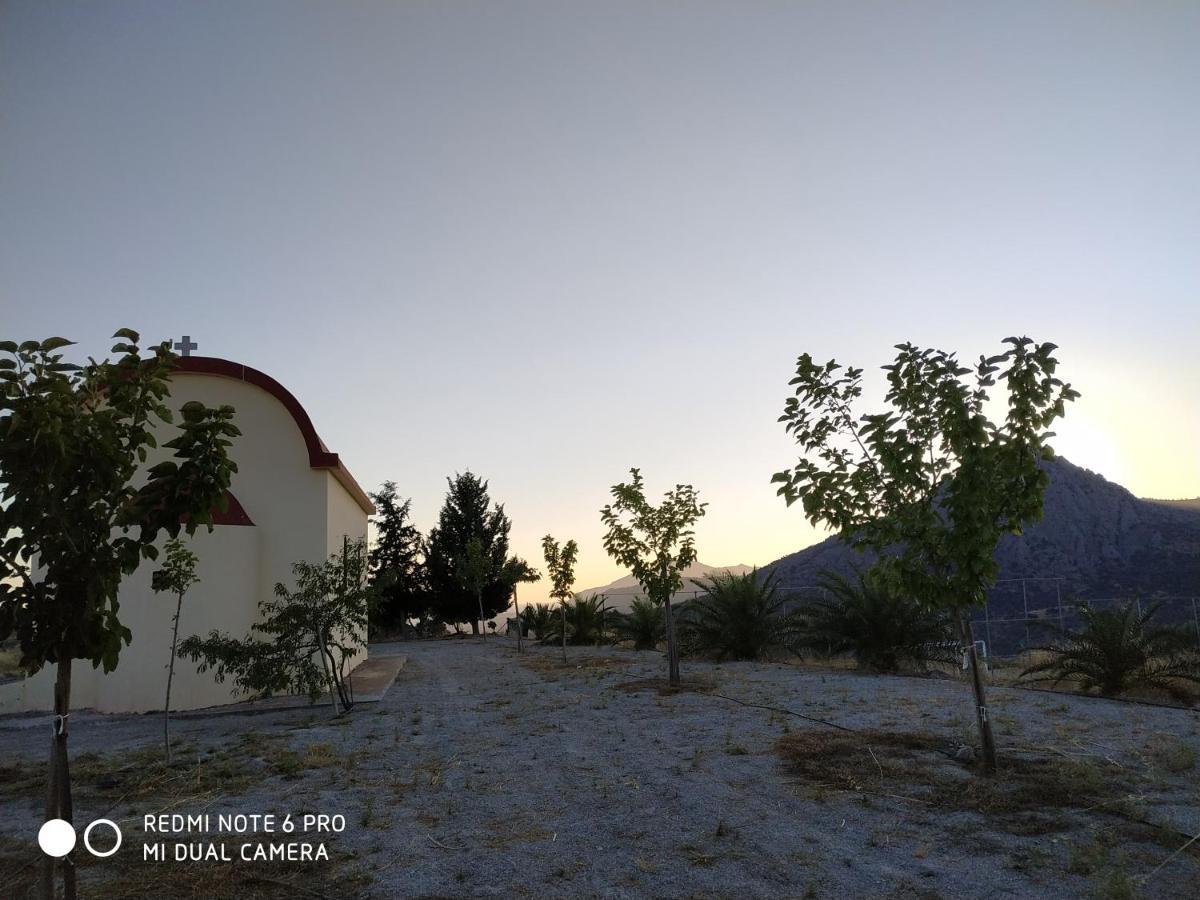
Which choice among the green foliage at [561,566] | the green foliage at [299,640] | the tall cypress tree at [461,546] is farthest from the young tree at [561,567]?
the tall cypress tree at [461,546]

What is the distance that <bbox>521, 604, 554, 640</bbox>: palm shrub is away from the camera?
2942 cm

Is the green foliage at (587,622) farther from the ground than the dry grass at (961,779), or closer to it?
farther from the ground

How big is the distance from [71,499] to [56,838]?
1.71 meters

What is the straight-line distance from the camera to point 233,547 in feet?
45.1

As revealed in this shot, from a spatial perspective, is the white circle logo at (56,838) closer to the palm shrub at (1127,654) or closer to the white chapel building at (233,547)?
the white chapel building at (233,547)

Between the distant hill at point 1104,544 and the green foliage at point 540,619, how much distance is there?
39.5ft

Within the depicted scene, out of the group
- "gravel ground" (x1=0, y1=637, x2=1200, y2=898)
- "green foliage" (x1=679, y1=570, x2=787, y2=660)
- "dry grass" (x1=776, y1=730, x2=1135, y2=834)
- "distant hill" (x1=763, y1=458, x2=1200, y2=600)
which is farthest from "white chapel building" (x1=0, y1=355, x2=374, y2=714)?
"distant hill" (x1=763, y1=458, x2=1200, y2=600)

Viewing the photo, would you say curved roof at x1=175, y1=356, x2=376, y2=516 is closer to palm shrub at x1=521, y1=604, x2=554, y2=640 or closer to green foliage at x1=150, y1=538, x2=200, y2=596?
green foliage at x1=150, y1=538, x2=200, y2=596

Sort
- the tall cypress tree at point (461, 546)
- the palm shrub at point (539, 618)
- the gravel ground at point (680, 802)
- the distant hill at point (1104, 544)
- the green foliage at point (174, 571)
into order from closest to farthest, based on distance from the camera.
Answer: the gravel ground at point (680, 802) < the green foliage at point (174, 571) < the palm shrub at point (539, 618) < the distant hill at point (1104, 544) < the tall cypress tree at point (461, 546)

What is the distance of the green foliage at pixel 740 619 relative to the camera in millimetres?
17641

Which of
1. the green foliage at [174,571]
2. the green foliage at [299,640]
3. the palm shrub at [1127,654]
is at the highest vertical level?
the green foliage at [174,571]

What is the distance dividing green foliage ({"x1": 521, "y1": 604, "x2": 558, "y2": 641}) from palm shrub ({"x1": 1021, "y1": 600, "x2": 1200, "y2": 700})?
1909cm

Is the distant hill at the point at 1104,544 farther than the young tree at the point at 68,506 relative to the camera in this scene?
Yes

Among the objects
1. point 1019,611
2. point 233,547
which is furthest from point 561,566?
point 1019,611
